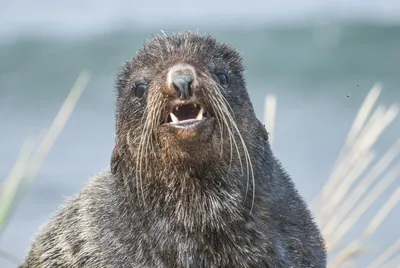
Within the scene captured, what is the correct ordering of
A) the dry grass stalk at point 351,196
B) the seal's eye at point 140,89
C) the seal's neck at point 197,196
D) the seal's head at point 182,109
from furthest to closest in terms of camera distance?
the dry grass stalk at point 351,196 < the seal's eye at point 140,89 < the seal's neck at point 197,196 < the seal's head at point 182,109

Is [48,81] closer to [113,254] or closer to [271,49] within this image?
[271,49]

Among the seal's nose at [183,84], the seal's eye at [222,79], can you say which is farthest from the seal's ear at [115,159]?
the seal's nose at [183,84]

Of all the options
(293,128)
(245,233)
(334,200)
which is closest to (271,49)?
(293,128)

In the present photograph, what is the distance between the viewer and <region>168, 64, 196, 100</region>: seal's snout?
249 inches

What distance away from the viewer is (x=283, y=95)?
938 inches

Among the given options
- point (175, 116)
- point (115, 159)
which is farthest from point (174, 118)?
point (115, 159)

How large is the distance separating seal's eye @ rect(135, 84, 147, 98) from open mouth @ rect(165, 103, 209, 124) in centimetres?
34

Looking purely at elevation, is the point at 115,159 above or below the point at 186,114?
below

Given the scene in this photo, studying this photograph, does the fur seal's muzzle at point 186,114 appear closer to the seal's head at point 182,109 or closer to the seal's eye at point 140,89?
the seal's head at point 182,109

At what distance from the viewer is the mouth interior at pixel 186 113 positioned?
650cm

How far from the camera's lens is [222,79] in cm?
692

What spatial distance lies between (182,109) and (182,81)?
0.33 metres

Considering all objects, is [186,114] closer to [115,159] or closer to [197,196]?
[197,196]

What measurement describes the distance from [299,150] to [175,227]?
12470 mm
